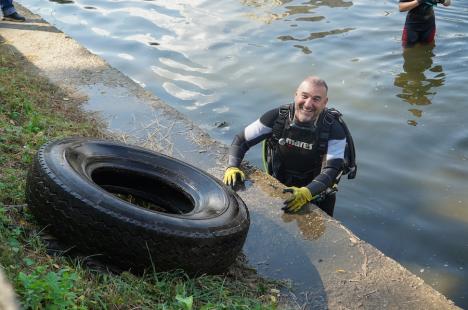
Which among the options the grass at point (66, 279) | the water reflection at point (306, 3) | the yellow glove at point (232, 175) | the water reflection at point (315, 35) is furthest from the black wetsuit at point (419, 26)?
the grass at point (66, 279)

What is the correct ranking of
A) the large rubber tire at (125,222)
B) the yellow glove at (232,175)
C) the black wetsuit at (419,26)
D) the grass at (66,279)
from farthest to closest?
the black wetsuit at (419,26) → the yellow glove at (232,175) → the large rubber tire at (125,222) → the grass at (66,279)

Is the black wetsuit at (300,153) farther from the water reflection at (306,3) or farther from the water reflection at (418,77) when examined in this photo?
the water reflection at (306,3)

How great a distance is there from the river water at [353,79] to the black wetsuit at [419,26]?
23 centimetres

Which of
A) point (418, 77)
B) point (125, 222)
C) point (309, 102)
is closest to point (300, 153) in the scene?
point (309, 102)

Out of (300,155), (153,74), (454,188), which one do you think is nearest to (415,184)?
(454,188)

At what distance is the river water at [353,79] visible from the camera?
5.62 m

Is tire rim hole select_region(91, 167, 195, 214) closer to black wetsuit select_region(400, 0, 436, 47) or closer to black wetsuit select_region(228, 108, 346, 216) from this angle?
black wetsuit select_region(228, 108, 346, 216)

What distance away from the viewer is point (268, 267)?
4.14m

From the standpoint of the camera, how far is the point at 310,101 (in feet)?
16.2

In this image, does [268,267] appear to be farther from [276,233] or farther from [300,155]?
[300,155]

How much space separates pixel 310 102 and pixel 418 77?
451 centimetres

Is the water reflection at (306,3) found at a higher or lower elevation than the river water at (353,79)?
higher

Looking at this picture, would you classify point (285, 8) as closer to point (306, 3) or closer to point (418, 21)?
point (306, 3)

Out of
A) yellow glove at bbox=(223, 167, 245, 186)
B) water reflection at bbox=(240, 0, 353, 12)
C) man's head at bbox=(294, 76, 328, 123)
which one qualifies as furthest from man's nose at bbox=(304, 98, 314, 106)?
water reflection at bbox=(240, 0, 353, 12)
